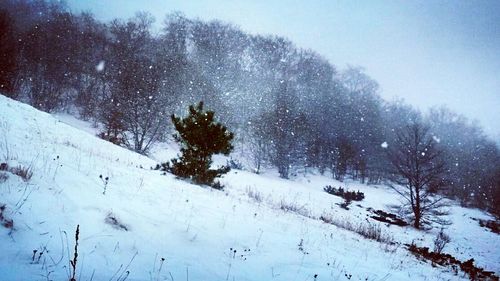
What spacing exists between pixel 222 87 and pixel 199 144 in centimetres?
2865

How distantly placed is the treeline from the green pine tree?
17.2m

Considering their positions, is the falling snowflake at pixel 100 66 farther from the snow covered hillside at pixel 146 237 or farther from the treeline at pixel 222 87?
the snow covered hillside at pixel 146 237

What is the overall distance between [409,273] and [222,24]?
42094 millimetres

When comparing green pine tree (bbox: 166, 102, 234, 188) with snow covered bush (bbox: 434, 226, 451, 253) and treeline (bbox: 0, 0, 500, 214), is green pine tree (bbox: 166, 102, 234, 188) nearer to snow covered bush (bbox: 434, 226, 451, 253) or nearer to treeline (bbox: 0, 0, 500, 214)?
snow covered bush (bbox: 434, 226, 451, 253)

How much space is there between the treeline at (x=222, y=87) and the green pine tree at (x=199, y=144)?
1717 cm

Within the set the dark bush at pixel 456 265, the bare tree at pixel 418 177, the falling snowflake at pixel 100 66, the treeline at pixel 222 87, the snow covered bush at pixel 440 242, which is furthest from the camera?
the falling snowflake at pixel 100 66

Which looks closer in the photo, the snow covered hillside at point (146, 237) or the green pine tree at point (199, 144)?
the snow covered hillside at point (146, 237)

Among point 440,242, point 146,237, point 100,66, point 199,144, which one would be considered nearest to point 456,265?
point 440,242

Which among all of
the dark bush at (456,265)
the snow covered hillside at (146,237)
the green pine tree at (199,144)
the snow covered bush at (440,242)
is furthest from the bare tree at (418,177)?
the snow covered hillside at (146,237)

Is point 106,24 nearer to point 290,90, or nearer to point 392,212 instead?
point 290,90

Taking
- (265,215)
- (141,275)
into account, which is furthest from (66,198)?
(265,215)

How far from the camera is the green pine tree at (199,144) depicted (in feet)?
38.2

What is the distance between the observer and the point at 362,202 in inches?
1014

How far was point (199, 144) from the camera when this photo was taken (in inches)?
469
